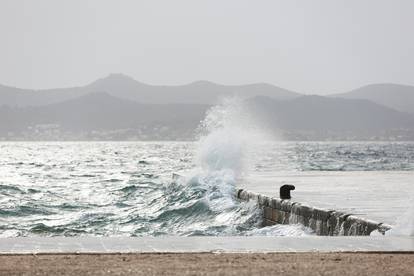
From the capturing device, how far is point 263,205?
55.7ft

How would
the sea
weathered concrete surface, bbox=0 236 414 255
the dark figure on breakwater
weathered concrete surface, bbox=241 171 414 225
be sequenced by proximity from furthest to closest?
the sea → the dark figure on breakwater → weathered concrete surface, bbox=241 171 414 225 → weathered concrete surface, bbox=0 236 414 255

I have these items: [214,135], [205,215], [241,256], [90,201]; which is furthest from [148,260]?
[214,135]

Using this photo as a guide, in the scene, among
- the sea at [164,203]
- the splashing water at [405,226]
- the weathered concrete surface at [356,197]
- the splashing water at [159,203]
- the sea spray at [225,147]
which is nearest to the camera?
the splashing water at [405,226]

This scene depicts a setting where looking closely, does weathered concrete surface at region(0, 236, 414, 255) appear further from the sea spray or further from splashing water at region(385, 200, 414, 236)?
the sea spray

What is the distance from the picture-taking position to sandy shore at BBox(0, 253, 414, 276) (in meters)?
6.91

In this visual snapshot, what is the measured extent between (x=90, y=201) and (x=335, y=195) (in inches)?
405

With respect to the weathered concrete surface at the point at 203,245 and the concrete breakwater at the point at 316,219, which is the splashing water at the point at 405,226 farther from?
the concrete breakwater at the point at 316,219

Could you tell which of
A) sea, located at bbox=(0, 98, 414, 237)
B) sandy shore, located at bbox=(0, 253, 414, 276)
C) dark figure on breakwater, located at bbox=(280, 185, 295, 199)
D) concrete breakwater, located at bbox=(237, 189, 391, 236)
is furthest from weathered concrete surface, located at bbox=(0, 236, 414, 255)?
dark figure on breakwater, located at bbox=(280, 185, 295, 199)

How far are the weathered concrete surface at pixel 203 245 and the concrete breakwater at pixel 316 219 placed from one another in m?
1.92

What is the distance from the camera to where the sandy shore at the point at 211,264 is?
691cm

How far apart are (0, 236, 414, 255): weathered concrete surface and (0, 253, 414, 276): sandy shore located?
0.30 metres

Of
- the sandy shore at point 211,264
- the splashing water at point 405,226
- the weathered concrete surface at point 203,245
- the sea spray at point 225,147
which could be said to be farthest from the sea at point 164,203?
the sandy shore at point 211,264

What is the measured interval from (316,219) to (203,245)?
5023mm

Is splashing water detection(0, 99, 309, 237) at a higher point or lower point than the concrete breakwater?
lower
